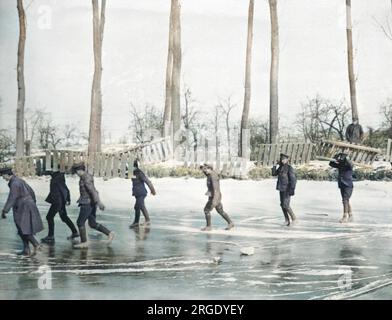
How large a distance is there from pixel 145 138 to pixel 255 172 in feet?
4.97

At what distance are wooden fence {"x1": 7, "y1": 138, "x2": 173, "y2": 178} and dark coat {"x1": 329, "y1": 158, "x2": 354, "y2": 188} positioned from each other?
7.29 ft

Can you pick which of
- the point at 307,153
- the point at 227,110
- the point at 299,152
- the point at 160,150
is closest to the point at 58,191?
the point at 160,150

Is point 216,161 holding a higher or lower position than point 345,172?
higher

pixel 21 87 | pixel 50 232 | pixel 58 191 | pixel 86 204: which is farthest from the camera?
pixel 21 87

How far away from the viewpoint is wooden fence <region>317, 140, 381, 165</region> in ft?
30.7

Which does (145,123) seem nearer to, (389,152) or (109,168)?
(109,168)

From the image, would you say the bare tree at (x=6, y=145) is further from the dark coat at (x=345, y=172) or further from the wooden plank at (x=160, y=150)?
the dark coat at (x=345, y=172)

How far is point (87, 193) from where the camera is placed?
8789mm

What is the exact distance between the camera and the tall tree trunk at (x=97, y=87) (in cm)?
920

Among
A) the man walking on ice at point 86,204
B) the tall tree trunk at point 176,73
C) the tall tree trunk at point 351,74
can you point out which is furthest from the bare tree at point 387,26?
the man walking on ice at point 86,204

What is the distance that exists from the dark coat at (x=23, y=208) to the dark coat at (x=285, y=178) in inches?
121

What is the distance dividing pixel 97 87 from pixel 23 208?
6.19 ft

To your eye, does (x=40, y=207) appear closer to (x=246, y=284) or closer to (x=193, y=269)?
(x=193, y=269)

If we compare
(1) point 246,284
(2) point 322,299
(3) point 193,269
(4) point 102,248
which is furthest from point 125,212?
(2) point 322,299
